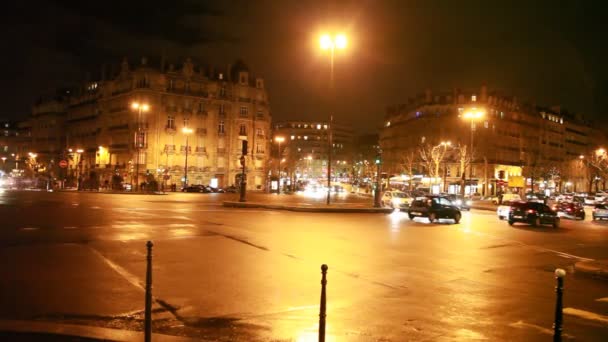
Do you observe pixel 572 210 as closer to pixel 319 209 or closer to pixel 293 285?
pixel 319 209

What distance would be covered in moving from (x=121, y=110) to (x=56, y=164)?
37.3 m

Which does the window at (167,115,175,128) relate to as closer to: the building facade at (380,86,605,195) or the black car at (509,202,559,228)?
the building facade at (380,86,605,195)

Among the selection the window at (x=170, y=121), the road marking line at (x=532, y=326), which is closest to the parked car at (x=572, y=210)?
the road marking line at (x=532, y=326)

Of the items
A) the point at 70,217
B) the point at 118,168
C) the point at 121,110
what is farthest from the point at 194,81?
the point at 70,217

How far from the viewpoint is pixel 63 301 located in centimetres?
882

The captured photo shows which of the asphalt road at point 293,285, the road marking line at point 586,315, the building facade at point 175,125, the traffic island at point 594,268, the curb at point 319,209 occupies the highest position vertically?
the building facade at point 175,125

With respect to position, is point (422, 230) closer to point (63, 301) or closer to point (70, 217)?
point (70, 217)

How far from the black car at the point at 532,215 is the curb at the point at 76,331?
2829 cm

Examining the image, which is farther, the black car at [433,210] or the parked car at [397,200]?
the parked car at [397,200]

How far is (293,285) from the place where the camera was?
10.8 meters

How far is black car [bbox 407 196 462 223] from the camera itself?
3111 centimetres

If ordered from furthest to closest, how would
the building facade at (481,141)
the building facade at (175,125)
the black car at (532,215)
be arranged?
1. the building facade at (481,141)
2. the building facade at (175,125)
3. the black car at (532,215)

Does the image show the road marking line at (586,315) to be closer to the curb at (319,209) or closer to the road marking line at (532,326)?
the road marking line at (532,326)

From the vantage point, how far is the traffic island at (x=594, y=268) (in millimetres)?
13134
